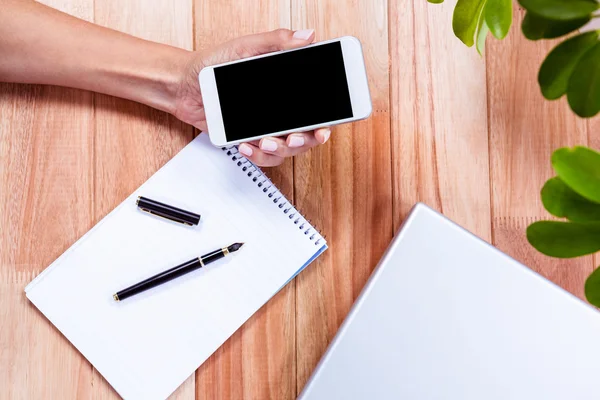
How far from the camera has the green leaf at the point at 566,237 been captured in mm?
356

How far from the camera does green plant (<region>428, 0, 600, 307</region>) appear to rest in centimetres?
34

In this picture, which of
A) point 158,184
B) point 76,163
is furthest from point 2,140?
point 158,184

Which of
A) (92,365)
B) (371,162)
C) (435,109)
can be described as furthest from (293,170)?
(92,365)

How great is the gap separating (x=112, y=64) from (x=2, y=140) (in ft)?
0.60

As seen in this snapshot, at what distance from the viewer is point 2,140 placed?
0.68 meters

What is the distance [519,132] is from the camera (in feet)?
2.28

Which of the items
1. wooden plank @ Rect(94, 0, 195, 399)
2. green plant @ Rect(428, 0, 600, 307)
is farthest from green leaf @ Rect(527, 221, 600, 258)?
wooden plank @ Rect(94, 0, 195, 399)

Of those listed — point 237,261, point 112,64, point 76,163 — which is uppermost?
point 112,64

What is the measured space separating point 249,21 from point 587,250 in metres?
0.52

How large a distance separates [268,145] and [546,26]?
0.31 m

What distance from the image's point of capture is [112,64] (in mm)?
682

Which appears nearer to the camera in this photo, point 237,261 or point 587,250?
point 587,250

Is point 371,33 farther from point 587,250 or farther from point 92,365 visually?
point 92,365

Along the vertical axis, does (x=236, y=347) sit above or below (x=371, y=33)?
below
